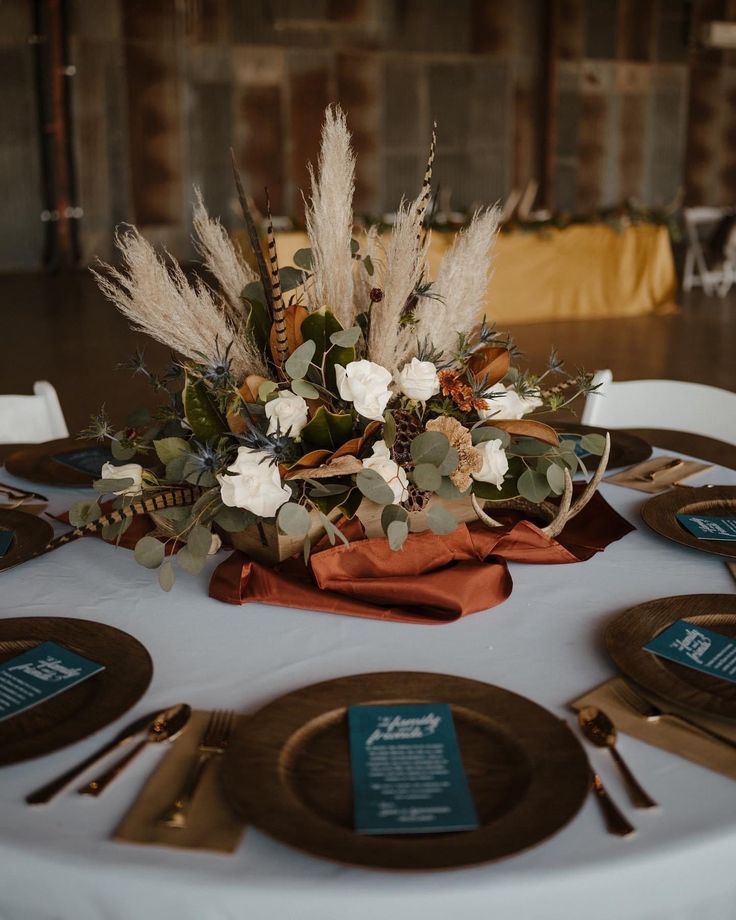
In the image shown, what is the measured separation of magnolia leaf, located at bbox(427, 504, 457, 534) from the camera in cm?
139

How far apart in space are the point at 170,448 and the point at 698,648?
0.77 metres

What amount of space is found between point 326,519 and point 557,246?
7.16 m

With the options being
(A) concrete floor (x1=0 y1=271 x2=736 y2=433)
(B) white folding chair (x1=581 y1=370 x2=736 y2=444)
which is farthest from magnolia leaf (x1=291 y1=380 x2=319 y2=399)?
(A) concrete floor (x1=0 y1=271 x2=736 y2=433)

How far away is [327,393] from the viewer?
1436 millimetres

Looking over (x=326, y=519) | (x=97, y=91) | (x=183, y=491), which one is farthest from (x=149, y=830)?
(x=97, y=91)

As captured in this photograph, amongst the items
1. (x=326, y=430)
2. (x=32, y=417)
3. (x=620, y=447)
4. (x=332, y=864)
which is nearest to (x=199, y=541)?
(x=326, y=430)

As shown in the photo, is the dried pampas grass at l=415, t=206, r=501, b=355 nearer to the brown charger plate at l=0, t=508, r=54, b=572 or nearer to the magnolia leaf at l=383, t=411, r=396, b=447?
the magnolia leaf at l=383, t=411, r=396, b=447

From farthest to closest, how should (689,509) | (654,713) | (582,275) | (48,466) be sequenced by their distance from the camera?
(582,275), (48,466), (689,509), (654,713)

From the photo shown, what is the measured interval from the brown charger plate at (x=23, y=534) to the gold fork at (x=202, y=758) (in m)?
0.62

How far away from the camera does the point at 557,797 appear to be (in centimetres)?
92

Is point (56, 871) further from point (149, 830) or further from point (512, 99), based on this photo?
point (512, 99)

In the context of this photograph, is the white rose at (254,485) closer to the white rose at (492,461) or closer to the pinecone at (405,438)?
the pinecone at (405,438)

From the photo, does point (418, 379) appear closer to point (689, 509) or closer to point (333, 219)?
point (333, 219)

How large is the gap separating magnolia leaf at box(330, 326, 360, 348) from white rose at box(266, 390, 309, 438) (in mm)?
98
